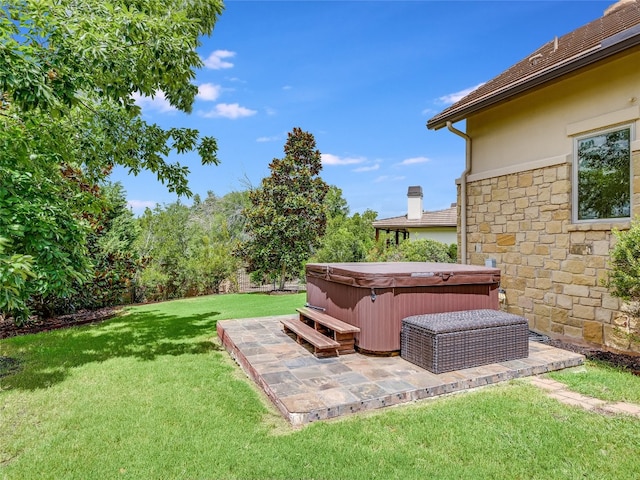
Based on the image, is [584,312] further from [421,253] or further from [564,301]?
[421,253]

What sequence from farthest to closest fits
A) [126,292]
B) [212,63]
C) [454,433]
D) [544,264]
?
[126,292], [212,63], [544,264], [454,433]

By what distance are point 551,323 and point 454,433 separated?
4163 mm

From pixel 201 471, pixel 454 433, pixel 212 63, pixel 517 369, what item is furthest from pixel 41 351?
pixel 212 63

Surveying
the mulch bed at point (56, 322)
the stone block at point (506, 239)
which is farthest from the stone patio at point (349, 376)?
the mulch bed at point (56, 322)

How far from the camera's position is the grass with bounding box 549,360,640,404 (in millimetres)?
3768

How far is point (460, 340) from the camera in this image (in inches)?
167

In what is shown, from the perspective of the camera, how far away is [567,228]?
582 centimetres

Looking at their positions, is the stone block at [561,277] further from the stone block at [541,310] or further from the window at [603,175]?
the window at [603,175]

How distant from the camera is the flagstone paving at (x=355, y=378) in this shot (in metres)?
3.45

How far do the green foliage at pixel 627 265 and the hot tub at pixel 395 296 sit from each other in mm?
1407

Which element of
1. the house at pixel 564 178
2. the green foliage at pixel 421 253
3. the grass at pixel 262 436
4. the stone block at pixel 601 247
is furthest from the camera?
the green foliage at pixel 421 253

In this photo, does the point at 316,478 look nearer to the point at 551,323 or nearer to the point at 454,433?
the point at 454,433

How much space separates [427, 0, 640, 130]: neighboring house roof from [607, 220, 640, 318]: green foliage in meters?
2.33

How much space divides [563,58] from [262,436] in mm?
6697
